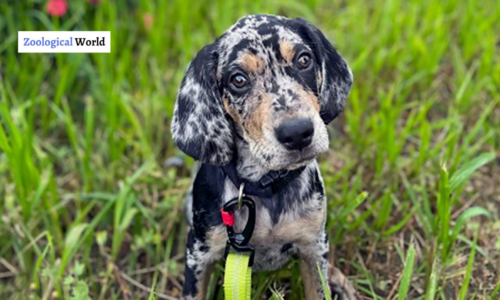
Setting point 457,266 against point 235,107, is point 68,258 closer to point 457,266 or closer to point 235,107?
point 235,107

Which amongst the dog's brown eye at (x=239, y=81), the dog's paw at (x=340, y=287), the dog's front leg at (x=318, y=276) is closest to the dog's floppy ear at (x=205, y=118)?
the dog's brown eye at (x=239, y=81)

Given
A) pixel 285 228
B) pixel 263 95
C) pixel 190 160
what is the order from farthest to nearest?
1. pixel 190 160
2. pixel 285 228
3. pixel 263 95

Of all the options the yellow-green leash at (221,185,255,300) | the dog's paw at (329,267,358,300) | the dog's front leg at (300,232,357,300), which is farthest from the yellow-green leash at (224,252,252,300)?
Result: the dog's paw at (329,267,358,300)

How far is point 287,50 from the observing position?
266cm

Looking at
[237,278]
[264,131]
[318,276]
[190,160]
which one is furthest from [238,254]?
[190,160]

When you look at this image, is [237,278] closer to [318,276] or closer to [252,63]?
[318,276]

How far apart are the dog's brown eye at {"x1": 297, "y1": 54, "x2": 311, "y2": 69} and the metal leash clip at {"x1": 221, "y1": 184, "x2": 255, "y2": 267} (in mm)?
574

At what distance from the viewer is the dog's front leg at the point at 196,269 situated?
9.77 feet

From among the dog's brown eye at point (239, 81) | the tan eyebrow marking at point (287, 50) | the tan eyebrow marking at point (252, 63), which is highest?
the tan eyebrow marking at point (287, 50)

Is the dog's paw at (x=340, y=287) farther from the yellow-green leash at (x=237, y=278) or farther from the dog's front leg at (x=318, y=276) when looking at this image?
the yellow-green leash at (x=237, y=278)

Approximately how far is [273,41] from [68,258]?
1734mm

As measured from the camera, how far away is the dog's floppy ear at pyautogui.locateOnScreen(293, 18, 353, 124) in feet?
9.34

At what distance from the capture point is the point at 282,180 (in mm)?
2818

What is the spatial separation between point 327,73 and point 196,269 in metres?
1.09
